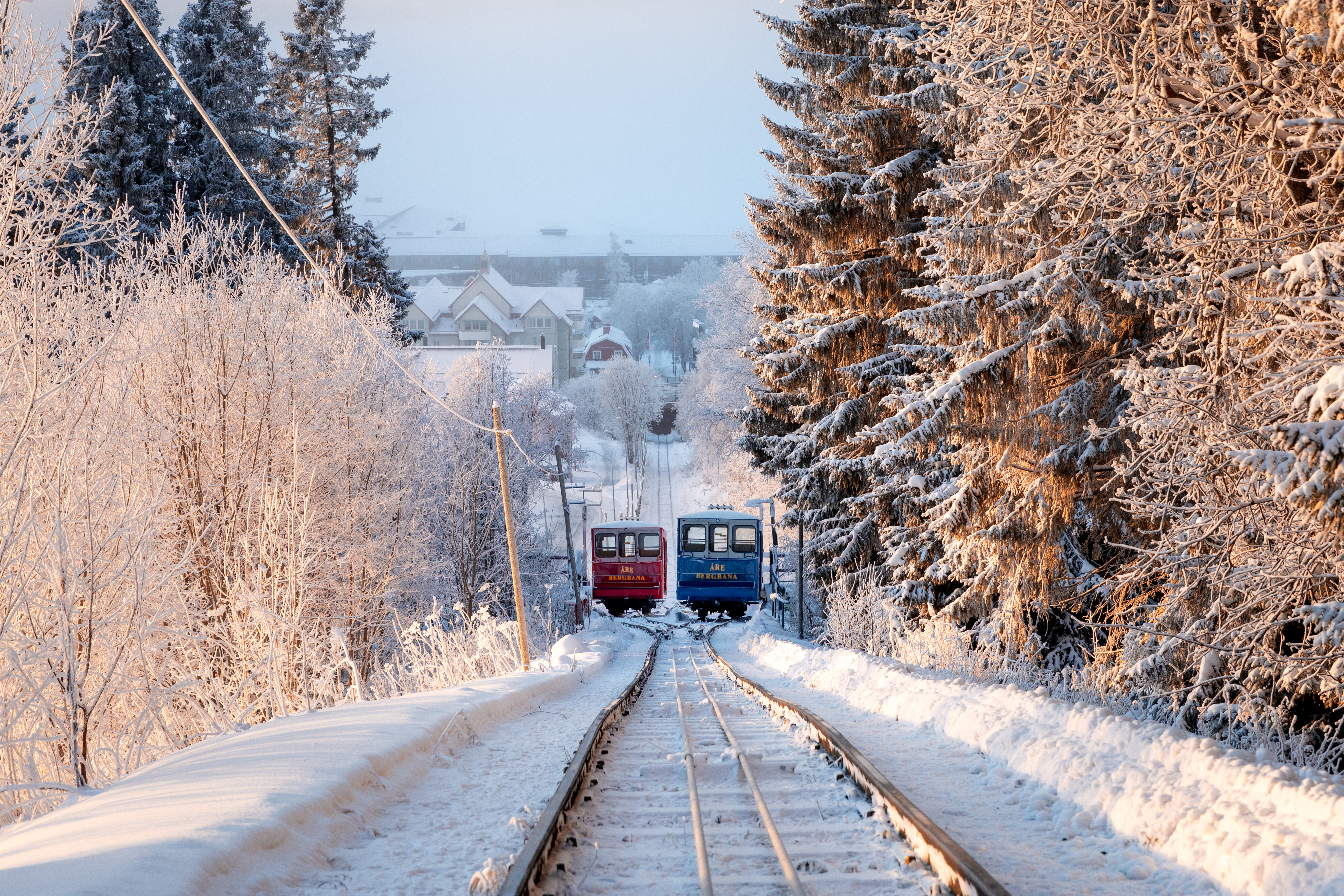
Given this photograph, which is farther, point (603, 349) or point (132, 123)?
point (603, 349)

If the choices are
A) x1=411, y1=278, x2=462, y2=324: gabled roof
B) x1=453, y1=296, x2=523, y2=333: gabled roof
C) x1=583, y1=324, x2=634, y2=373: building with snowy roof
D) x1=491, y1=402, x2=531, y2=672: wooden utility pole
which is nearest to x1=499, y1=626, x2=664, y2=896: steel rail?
x1=491, y1=402, x2=531, y2=672: wooden utility pole

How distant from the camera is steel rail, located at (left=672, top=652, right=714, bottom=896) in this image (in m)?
4.26

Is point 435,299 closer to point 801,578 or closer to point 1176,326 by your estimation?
point 801,578

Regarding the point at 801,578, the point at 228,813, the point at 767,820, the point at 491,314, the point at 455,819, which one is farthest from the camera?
the point at 491,314

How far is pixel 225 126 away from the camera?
30703 millimetres

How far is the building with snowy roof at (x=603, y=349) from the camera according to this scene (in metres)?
125

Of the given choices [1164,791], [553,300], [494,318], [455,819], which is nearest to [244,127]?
[455,819]

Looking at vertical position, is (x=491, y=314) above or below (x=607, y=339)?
above

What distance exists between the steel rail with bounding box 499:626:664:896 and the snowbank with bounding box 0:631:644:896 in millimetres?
751

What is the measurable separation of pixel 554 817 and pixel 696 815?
0.84 m

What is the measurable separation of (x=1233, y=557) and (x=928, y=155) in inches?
499

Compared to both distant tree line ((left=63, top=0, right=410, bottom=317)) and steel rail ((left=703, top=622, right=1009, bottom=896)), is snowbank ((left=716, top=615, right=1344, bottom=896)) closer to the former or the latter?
steel rail ((left=703, top=622, right=1009, bottom=896))

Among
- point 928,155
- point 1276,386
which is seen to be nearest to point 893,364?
point 928,155

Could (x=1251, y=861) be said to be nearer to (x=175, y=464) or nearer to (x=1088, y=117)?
(x=1088, y=117)
